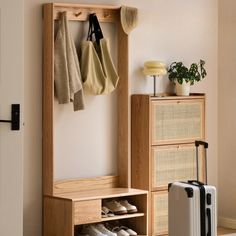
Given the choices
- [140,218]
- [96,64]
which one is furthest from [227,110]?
[96,64]

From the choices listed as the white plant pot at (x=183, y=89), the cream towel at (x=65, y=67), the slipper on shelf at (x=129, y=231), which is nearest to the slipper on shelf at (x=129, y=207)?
the slipper on shelf at (x=129, y=231)

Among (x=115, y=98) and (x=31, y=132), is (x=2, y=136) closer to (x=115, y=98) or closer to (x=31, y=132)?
(x=31, y=132)

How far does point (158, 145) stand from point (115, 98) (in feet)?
1.78

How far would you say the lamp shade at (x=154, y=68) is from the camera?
18.9ft

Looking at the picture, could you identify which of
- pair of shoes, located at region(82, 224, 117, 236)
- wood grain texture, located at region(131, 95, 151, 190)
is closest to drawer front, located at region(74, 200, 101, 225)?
pair of shoes, located at region(82, 224, 117, 236)

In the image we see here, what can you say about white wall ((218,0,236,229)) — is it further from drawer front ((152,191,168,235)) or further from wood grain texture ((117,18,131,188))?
wood grain texture ((117,18,131,188))

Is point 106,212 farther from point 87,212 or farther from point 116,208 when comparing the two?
point 87,212

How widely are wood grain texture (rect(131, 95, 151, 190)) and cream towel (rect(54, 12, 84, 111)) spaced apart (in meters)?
0.68

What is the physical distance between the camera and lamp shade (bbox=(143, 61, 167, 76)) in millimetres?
5766

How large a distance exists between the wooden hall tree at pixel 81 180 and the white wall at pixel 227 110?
3.91ft

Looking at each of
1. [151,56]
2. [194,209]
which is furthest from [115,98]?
[194,209]

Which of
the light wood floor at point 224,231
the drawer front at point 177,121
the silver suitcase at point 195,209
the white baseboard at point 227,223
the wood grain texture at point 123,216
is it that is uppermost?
the drawer front at point 177,121

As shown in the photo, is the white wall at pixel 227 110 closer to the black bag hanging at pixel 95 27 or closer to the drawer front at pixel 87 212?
the black bag hanging at pixel 95 27

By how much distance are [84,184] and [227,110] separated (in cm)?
175
